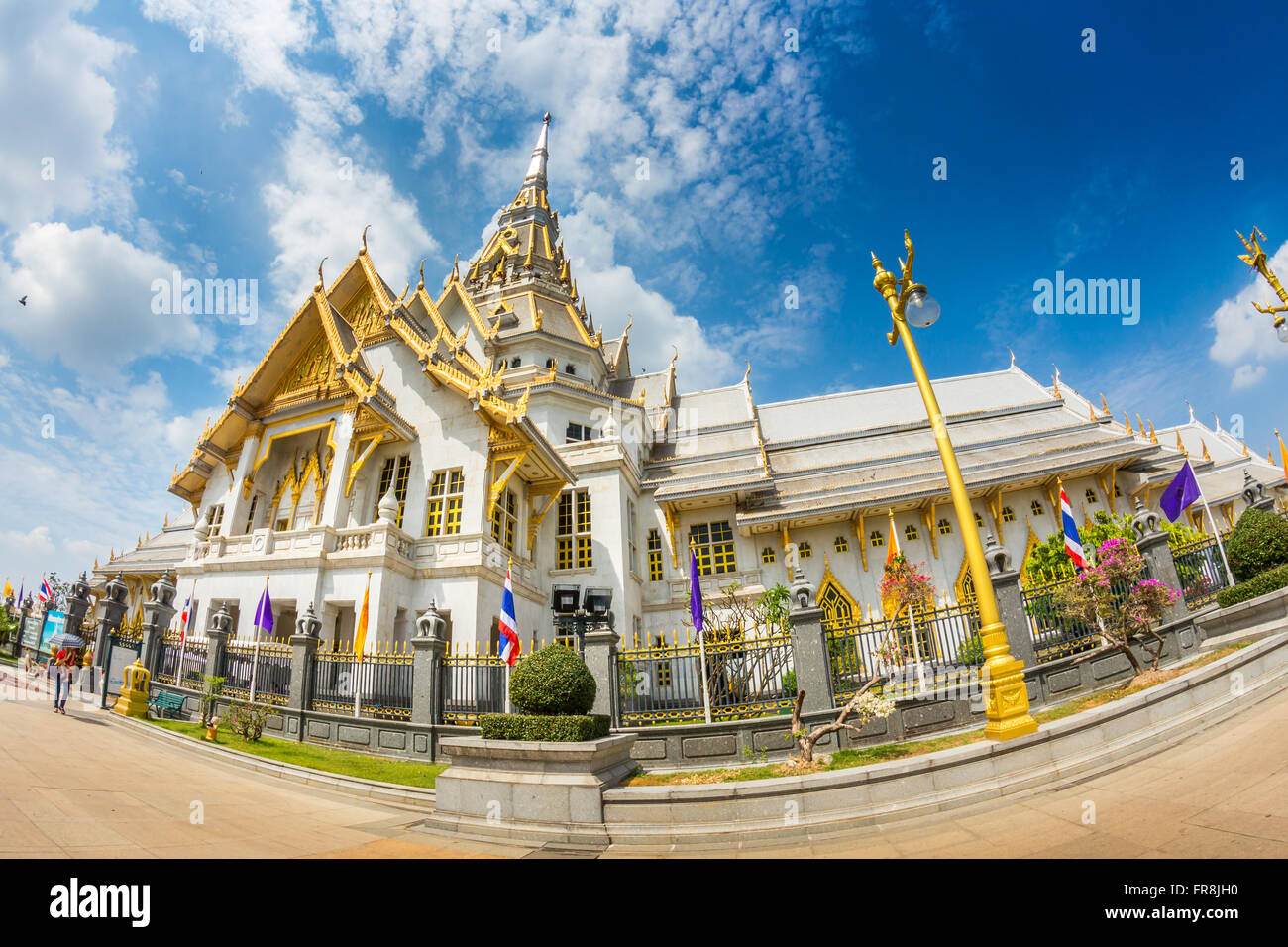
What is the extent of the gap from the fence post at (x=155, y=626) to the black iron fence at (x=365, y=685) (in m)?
5.68

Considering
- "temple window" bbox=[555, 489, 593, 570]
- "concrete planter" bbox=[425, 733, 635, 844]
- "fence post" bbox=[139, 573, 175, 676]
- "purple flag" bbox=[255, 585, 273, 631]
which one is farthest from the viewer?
"temple window" bbox=[555, 489, 593, 570]

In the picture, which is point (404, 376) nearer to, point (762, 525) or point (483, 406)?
point (483, 406)

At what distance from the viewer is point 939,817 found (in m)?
5.96

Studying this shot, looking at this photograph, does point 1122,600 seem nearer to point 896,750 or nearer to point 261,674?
point 896,750

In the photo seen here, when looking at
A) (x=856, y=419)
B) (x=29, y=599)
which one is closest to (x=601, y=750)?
(x=856, y=419)

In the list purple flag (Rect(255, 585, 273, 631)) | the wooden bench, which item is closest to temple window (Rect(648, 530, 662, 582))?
purple flag (Rect(255, 585, 273, 631))

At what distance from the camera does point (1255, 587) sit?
1020 cm

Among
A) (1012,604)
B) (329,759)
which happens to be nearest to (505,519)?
(329,759)

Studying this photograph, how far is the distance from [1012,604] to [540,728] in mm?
8124

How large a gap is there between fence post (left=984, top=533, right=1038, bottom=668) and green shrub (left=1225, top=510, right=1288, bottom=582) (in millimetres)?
4912

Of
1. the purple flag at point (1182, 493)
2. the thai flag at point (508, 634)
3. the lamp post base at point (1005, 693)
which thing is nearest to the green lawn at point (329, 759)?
the thai flag at point (508, 634)

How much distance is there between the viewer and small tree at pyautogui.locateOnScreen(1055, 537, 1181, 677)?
9461 millimetres

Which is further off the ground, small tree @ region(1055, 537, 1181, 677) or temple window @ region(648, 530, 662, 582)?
temple window @ region(648, 530, 662, 582)

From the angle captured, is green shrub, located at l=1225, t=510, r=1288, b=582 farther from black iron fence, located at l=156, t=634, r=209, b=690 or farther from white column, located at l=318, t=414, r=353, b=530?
black iron fence, located at l=156, t=634, r=209, b=690
